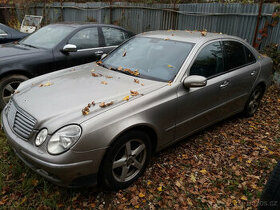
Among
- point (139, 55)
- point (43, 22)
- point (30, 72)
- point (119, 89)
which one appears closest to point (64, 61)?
point (30, 72)

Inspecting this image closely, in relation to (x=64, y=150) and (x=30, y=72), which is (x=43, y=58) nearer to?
(x=30, y=72)

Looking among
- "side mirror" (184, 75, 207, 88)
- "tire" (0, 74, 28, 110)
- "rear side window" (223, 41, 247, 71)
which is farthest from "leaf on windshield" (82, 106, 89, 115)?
"tire" (0, 74, 28, 110)

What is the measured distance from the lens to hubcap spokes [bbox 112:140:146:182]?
9.01 feet

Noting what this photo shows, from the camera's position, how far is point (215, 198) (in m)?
2.93

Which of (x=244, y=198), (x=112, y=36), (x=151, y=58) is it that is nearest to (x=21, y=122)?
(x=151, y=58)

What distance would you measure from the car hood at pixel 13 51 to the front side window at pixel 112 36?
65.5 inches

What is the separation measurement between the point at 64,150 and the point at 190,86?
170 cm

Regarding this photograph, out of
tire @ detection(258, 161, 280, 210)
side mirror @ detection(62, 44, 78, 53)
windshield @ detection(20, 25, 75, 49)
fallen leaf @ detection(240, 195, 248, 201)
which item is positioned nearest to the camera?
tire @ detection(258, 161, 280, 210)

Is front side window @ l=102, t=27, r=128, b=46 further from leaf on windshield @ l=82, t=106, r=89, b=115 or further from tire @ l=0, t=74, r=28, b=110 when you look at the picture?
leaf on windshield @ l=82, t=106, r=89, b=115

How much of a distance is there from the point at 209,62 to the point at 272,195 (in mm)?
2031

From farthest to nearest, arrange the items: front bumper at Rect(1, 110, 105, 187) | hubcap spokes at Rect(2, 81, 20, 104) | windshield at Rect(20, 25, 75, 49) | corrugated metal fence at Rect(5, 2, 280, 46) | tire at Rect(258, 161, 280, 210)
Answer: corrugated metal fence at Rect(5, 2, 280, 46)
windshield at Rect(20, 25, 75, 49)
hubcap spokes at Rect(2, 81, 20, 104)
front bumper at Rect(1, 110, 105, 187)
tire at Rect(258, 161, 280, 210)

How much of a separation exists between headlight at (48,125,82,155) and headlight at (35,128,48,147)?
0.09 metres

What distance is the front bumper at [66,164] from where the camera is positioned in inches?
91.5

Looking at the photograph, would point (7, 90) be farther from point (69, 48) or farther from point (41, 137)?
point (41, 137)
